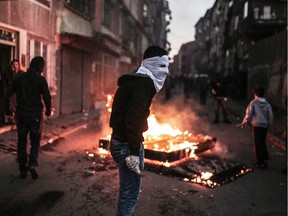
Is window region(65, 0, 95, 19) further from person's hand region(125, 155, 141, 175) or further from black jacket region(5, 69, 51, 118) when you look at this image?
person's hand region(125, 155, 141, 175)

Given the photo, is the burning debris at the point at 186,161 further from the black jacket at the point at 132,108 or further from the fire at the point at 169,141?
the black jacket at the point at 132,108

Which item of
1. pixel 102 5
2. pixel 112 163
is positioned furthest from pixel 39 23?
pixel 102 5

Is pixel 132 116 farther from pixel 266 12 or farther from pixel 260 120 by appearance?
pixel 266 12

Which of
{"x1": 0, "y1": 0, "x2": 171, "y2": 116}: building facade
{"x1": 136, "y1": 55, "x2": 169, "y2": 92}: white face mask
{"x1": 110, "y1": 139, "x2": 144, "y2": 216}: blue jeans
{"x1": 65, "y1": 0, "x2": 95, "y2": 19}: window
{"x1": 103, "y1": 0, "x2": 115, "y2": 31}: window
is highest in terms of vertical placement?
{"x1": 103, "y1": 0, "x2": 115, "y2": 31}: window

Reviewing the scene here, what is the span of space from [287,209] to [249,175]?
1.88m

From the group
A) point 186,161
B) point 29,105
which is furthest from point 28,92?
point 186,161

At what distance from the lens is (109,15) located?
75.1 ft

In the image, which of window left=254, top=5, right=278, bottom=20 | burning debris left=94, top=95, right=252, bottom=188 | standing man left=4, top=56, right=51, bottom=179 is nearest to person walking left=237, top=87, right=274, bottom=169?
burning debris left=94, top=95, right=252, bottom=188

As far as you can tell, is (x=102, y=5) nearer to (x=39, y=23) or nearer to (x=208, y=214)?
(x=39, y=23)

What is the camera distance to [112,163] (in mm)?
7348

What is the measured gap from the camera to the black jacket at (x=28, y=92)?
5.75 metres

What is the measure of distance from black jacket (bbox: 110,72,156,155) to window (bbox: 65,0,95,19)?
12.6 meters

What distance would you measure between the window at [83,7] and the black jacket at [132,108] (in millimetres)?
12604

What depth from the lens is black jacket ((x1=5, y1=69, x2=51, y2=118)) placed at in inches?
226
